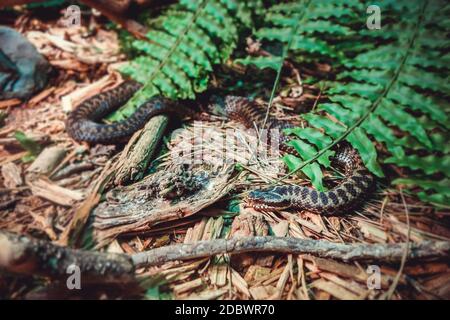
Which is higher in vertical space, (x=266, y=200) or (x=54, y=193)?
(x=54, y=193)

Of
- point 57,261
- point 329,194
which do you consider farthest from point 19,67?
point 329,194

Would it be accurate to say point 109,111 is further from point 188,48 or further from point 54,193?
point 54,193

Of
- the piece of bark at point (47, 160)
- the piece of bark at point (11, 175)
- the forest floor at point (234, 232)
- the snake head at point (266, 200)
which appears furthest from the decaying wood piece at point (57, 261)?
the snake head at point (266, 200)

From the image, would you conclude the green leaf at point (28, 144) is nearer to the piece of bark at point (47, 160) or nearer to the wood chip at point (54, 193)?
the piece of bark at point (47, 160)

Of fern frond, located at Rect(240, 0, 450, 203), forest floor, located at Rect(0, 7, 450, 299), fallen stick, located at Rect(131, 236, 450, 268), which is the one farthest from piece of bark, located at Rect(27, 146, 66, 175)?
fern frond, located at Rect(240, 0, 450, 203)
